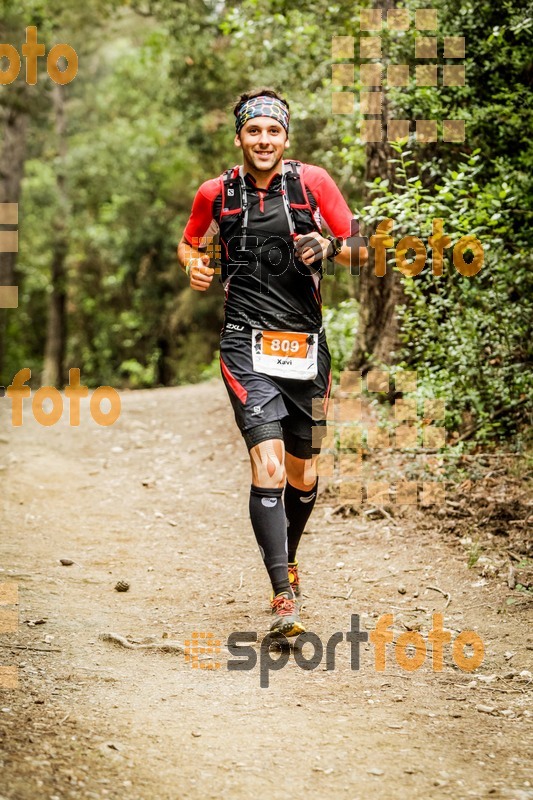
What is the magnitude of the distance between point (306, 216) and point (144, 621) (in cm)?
225

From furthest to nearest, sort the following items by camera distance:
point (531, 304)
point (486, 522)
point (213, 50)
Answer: point (213, 50) < point (531, 304) < point (486, 522)

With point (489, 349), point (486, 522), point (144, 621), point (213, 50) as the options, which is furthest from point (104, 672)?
point (213, 50)

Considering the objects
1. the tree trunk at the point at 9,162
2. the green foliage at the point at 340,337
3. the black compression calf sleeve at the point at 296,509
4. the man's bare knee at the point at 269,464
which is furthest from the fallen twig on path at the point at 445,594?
the tree trunk at the point at 9,162

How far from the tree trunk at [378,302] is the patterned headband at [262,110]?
10.6 feet

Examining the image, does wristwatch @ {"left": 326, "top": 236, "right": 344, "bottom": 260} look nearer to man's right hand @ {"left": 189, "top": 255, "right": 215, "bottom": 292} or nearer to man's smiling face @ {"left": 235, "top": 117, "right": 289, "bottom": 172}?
man's smiling face @ {"left": 235, "top": 117, "right": 289, "bottom": 172}

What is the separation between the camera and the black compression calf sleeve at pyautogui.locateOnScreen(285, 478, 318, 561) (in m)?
4.82

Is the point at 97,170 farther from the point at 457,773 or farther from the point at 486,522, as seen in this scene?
the point at 457,773

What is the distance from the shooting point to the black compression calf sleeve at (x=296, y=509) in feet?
15.8

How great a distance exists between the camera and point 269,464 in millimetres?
4242

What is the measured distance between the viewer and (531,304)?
648 centimetres

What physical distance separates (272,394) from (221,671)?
4.32 ft

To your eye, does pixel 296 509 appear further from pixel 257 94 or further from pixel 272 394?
pixel 257 94

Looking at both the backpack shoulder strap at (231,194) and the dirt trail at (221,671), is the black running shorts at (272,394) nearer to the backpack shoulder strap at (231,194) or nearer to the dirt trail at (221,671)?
the backpack shoulder strap at (231,194)

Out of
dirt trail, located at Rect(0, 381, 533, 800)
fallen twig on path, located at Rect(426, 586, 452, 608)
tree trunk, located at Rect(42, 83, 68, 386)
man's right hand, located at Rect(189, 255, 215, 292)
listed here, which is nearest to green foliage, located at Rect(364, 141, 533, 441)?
dirt trail, located at Rect(0, 381, 533, 800)
